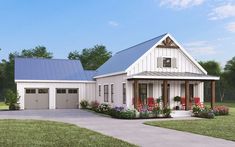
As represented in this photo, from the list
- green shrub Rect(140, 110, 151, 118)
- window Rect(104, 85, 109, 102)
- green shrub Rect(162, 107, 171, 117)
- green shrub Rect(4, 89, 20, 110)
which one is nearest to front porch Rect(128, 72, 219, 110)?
green shrub Rect(162, 107, 171, 117)

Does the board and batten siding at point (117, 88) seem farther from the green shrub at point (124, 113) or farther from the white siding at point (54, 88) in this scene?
the white siding at point (54, 88)

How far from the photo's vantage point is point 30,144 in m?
11.8

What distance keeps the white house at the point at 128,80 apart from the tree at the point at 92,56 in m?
35.6

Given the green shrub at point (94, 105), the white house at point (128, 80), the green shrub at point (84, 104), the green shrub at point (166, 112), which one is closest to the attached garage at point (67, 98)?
the white house at point (128, 80)

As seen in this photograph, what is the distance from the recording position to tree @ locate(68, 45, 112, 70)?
73.6 m

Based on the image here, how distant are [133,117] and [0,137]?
11.7 meters

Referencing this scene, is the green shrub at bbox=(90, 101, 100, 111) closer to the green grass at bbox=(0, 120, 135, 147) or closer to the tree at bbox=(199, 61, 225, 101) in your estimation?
the green grass at bbox=(0, 120, 135, 147)

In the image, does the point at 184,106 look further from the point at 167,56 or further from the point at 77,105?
the point at 77,105

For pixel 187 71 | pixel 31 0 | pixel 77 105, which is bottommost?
pixel 77 105

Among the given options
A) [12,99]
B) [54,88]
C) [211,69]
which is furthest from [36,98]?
[211,69]

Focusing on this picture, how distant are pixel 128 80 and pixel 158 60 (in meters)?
3.01

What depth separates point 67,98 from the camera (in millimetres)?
36312

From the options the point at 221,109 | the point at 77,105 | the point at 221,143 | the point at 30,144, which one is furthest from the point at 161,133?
the point at 77,105

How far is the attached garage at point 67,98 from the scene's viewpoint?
1416 inches
